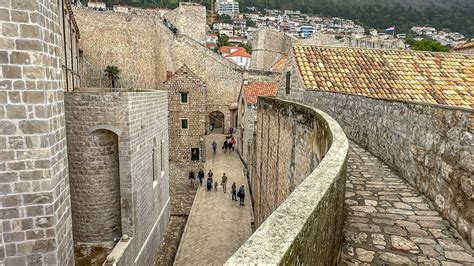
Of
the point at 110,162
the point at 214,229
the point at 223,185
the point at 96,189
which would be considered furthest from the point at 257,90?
the point at 96,189

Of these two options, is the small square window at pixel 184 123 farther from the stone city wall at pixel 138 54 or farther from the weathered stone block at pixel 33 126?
the weathered stone block at pixel 33 126

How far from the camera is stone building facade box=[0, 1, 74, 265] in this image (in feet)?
14.7

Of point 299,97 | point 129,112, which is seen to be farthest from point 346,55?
point 129,112

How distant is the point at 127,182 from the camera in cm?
929

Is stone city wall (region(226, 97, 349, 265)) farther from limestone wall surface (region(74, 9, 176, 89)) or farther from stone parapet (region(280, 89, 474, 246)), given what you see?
limestone wall surface (region(74, 9, 176, 89))

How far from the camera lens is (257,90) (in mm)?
23000

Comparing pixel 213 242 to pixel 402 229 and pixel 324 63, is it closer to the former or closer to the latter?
pixel 324 63

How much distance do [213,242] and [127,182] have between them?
16.4 ft

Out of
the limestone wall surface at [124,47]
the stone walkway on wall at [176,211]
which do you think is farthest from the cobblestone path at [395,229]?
the limestone wall surface at [124,47]

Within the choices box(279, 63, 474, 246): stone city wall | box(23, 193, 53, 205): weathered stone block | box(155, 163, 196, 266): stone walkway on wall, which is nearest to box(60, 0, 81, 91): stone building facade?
box(155, 163, 196, 266): stone walkway on wall

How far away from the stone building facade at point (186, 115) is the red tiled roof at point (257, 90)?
3.14m

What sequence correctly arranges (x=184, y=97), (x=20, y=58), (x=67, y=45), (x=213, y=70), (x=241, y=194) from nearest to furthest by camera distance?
(x=20, y=58) → (x=241, y=194) → (x=67, y=45) → (x=184, y=97) → (x=213, y=70)

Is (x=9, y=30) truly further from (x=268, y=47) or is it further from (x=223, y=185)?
(x=268, y=47)

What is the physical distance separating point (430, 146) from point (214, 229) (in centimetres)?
1106
